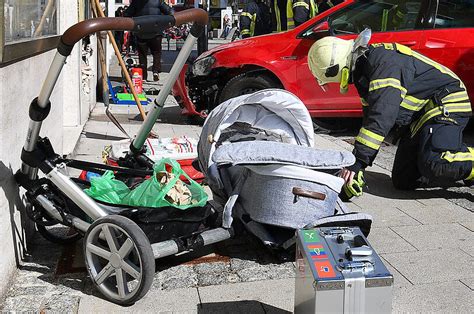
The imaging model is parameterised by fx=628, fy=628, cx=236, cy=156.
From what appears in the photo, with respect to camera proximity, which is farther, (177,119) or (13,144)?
(177,119)

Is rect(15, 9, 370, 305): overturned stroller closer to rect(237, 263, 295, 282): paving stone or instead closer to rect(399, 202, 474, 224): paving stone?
rect(237, 263, 295, 282): paving stone

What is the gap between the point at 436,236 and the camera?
459cm

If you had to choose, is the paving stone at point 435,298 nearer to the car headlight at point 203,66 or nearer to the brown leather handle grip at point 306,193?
the brown leather handle grip at point 306,193

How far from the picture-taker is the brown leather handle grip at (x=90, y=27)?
3.22 m

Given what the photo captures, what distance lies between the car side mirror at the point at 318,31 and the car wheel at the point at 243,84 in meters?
0.70

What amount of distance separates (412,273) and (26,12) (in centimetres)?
301

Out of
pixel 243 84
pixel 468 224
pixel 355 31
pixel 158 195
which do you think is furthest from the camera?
pixel 243 84

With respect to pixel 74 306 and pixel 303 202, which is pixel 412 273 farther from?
pixel 74 306

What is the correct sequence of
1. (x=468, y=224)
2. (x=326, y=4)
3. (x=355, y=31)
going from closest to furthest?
(x=468, y=224) → (x=355, y=31) → (x=326, y=4)

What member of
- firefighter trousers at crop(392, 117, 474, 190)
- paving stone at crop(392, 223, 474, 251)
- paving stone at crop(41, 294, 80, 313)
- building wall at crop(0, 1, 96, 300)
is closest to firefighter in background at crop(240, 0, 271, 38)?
firefighter trousers at crop(392, 117, 474, 190)

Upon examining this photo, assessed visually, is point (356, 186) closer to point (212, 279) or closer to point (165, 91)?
point (212, 279)

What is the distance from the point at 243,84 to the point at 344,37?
1.36m

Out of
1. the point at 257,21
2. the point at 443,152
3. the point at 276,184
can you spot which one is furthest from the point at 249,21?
the point at 276,184

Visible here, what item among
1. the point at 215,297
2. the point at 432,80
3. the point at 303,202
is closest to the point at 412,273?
the point at 303,202
